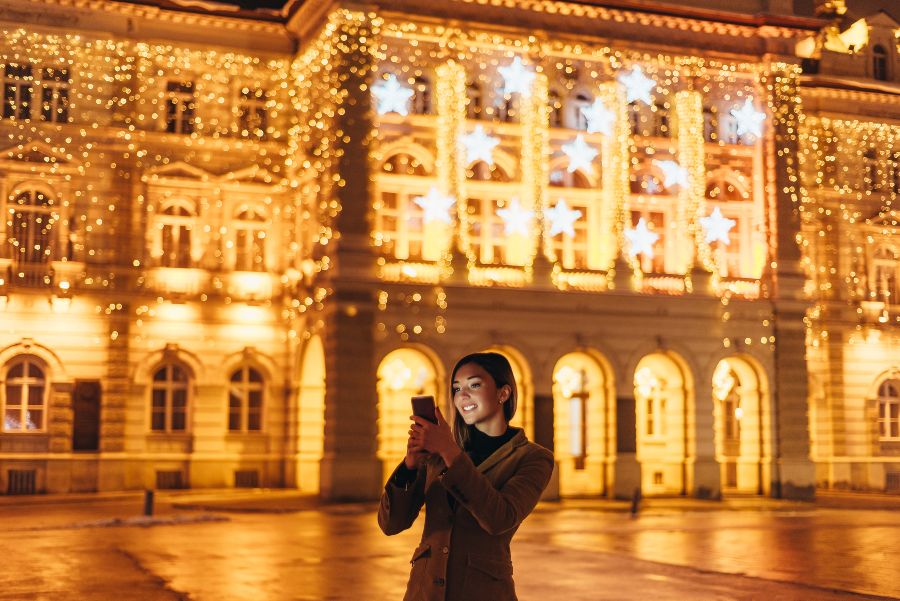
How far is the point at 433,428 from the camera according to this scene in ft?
16.0

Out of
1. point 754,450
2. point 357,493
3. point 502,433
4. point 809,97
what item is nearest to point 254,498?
point 357,493

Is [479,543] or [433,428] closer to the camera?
[433,428]

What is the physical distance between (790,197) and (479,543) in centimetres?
3036

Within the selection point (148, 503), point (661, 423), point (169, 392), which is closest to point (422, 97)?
point (169, 392)

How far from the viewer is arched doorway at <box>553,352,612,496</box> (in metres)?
31.9

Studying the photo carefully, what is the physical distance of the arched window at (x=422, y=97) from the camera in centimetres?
3138

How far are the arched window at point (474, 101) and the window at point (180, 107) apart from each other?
732 cm

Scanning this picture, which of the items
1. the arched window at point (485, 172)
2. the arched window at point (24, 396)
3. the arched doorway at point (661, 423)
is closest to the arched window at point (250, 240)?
the arched window at point (24, 396)

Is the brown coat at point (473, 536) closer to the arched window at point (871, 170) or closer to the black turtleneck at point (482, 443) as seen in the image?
the black turtleneck at point (482, 443)

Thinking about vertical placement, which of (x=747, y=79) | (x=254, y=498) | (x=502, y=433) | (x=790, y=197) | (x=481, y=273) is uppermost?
(x=747, y=79)

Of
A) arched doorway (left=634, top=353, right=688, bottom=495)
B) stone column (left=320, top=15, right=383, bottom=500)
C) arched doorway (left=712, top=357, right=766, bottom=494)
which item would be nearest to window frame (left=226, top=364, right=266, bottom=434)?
stone column (left=320, top=15, right=383, bottom=500)

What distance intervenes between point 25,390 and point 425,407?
93.1 ft

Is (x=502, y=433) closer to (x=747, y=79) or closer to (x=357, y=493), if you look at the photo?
(x=357, y=493)

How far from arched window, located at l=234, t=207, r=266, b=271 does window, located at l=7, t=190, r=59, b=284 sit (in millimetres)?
4606
